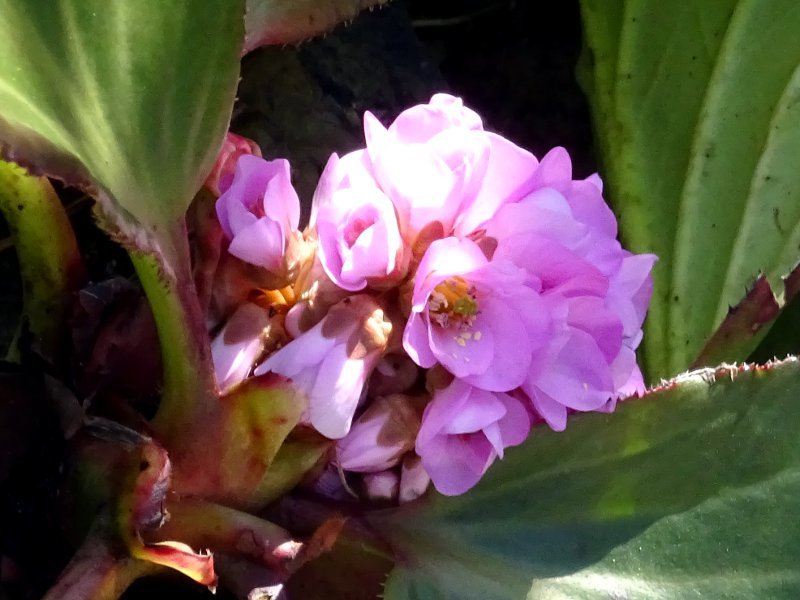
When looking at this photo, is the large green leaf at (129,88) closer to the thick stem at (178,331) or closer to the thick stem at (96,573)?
the thick stem at (178,331)

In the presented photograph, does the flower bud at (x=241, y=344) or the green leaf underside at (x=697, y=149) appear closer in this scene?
the flower bud at (x=241, y=344)

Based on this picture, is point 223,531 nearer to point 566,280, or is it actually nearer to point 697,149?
point 566,280

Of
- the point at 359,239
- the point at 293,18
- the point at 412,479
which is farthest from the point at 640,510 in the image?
the point at 293,18

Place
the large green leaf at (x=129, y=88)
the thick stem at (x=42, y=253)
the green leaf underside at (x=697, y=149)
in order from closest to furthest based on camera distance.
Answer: the large green leaf at (x=129, y=88)
the thick stem at (x=42, y=253)
the green leaf underside at (x=697, y=149)

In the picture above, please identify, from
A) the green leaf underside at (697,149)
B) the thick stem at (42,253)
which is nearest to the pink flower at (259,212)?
the thick stem at (42,253)

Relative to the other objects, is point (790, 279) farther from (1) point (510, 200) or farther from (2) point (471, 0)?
(2) point (471, 0)

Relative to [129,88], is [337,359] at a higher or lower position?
lower

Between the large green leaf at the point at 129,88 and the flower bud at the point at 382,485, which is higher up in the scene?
the large green leaf at the point at 129,88
